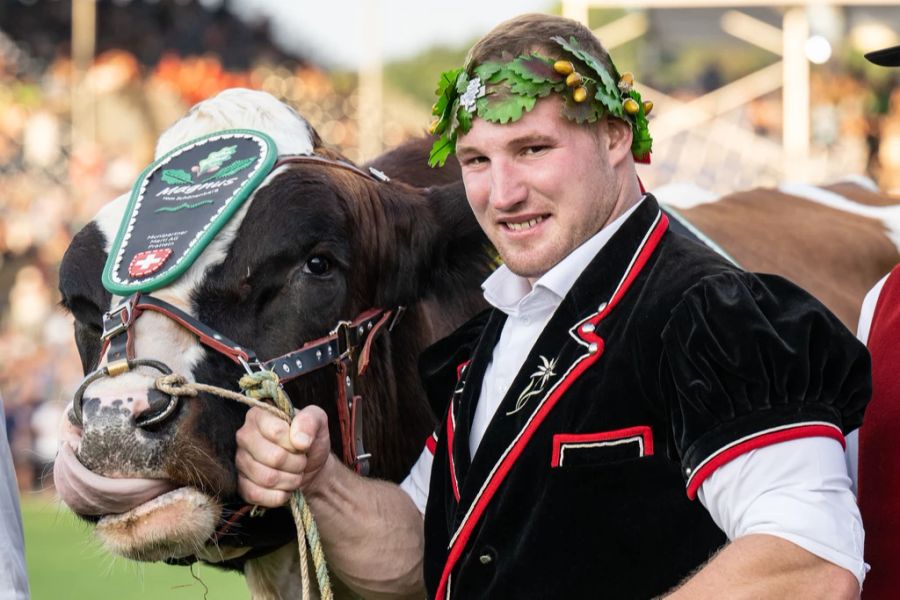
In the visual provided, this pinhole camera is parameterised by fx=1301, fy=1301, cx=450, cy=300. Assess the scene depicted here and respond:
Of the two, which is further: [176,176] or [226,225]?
[176,176]

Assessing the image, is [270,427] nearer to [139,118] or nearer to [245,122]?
[245,122]

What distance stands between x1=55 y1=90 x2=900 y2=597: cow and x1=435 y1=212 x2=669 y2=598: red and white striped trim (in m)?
0.55

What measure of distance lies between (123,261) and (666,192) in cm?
301

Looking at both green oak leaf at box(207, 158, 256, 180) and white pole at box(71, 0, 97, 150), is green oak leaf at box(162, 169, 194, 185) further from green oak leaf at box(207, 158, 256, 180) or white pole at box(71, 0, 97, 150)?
white pole at box(71, 0, 97, 150)

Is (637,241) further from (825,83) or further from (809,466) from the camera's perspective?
(825,83)

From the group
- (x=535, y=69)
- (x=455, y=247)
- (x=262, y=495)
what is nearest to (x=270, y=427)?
(x=262, y=495)

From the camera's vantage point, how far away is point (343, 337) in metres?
3.18

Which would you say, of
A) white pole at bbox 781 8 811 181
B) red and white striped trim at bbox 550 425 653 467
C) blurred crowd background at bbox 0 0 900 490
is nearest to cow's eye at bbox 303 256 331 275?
red and white striped trim at bbox 550 425 653 467

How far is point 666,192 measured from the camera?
543 cm

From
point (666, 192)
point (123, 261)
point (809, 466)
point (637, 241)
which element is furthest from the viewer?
point (666, 192)

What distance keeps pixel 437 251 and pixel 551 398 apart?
1.25m

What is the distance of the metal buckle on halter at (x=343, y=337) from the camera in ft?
10.4

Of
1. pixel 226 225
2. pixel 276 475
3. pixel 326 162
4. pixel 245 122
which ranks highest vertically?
pixel 245 122

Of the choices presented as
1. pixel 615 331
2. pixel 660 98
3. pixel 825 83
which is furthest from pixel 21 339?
pixel 615 331
